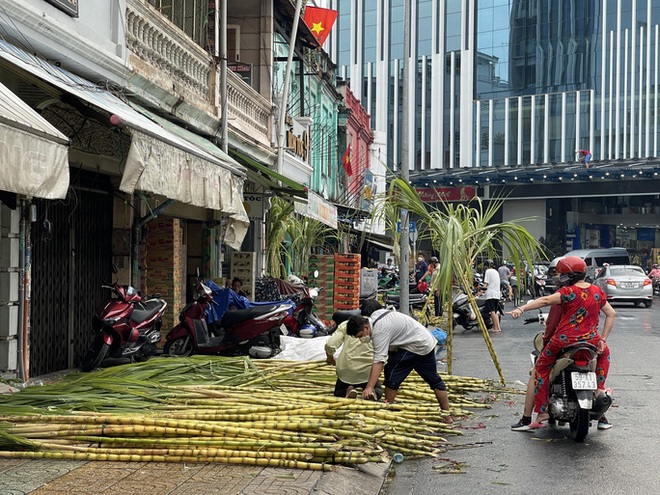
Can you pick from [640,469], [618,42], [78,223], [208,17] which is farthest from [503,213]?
[640,469]

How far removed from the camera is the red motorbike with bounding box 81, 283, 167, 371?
11.2m

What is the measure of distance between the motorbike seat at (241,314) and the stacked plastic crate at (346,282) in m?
7.34

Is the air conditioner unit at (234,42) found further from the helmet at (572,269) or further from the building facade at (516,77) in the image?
the building facade at (516,77)

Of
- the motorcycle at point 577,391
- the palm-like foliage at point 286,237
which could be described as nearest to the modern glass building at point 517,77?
the palm-like foliage at point 286,237

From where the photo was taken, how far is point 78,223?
492 inches

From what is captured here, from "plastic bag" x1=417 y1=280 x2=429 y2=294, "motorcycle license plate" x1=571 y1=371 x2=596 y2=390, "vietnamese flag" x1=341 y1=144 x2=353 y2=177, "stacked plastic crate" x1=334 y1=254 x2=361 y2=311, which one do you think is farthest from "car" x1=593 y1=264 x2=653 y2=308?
"motorcycle license plate" x1=571 y1=371 x2=596 y2=390

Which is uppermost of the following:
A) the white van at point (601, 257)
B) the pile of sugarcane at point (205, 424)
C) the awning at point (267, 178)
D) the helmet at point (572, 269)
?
→ the awning at point (267, 178)

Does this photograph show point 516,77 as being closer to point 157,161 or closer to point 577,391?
point 157,161

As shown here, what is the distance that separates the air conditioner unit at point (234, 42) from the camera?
18.8m

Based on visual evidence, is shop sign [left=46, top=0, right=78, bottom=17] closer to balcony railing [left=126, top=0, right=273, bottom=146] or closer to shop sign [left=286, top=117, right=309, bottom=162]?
balcony railing [left=126, top=0, right=273, bottom=146]

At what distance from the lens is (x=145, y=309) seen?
12.0 meters

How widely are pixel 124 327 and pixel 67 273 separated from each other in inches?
53.2

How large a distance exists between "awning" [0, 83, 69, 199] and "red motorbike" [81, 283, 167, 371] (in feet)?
14.4

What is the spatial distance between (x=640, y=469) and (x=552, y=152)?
2834 inches
